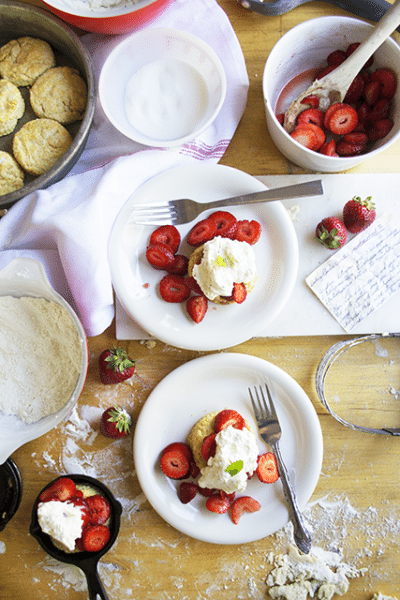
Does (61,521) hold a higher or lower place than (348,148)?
lower

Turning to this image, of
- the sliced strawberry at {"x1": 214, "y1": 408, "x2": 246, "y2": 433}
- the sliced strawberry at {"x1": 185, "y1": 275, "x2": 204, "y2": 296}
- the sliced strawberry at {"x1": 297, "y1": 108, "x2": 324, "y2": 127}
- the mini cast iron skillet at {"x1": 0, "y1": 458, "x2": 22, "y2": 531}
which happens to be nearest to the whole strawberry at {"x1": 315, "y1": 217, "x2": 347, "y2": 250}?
the sliced strawberry at {"x1": 297, "y1": 108, "x2": 324, "y2": 127}

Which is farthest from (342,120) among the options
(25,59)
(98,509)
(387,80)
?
(98,509)

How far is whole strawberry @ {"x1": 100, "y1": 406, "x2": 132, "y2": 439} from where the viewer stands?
1.10m

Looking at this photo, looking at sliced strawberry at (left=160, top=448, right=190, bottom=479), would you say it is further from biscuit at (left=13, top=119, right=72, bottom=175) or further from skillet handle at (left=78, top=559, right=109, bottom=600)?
biscuit at (left=13, top=119, right=72, bottom=175)

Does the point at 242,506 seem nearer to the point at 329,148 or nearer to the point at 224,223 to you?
the point at 224,223

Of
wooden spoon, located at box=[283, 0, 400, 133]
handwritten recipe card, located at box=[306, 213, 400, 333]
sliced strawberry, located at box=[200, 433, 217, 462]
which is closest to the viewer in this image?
wooden spoon, located at box=[283, 0, 400, 133]

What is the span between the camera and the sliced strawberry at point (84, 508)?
39.8 inches

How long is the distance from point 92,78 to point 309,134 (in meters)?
0.52

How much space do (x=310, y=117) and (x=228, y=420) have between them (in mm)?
771

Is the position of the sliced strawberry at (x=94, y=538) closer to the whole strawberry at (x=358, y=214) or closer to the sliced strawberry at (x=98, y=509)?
the sliced strawberry at (x=98, y=509)

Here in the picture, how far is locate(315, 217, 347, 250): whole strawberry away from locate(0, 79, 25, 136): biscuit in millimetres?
811

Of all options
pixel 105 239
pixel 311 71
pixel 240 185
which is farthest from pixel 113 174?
pixel 311 71

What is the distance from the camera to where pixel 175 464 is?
1.09 meters

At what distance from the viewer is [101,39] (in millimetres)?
1144
